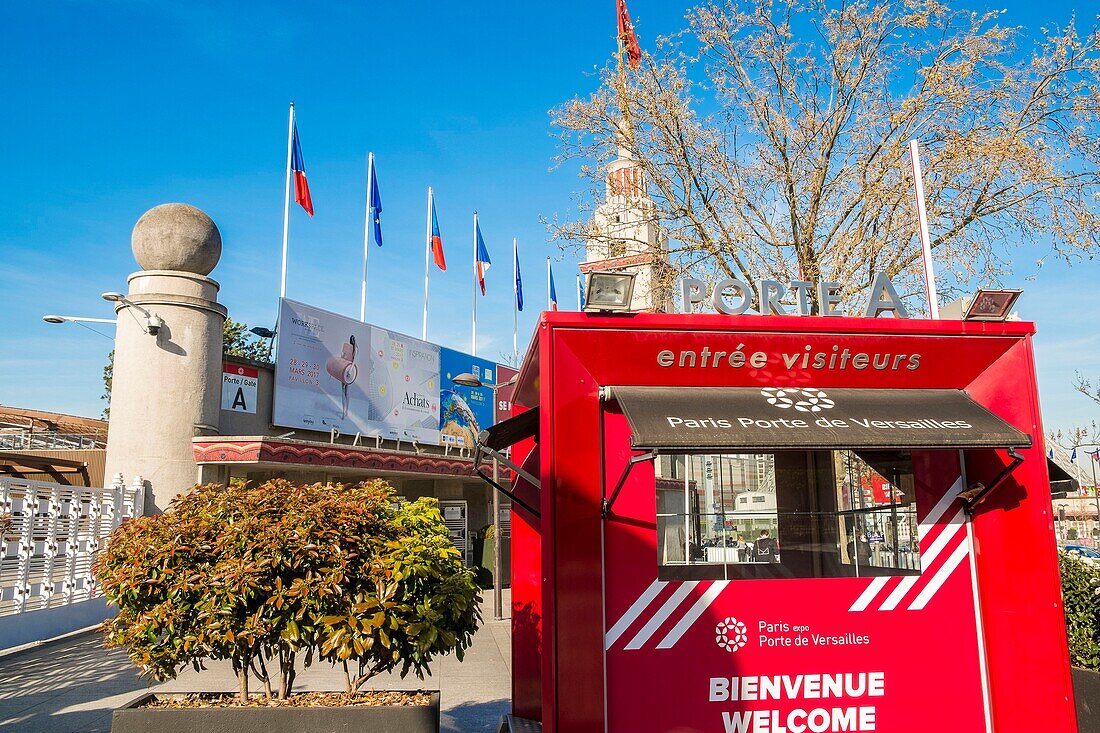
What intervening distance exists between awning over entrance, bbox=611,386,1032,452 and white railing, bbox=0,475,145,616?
427 inches

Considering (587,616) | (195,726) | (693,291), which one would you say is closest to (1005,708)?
(587,616)

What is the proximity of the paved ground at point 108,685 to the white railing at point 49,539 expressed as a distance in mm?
1119

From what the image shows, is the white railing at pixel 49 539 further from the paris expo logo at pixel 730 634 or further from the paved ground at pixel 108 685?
the paris expo logo at pixel 730 634

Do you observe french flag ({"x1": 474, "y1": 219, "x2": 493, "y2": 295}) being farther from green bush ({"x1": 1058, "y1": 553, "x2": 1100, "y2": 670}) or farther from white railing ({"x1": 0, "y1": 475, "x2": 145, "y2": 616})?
green bush ({"x1": 1058, "y1": 553, "x2": 1100, "y2": 670})

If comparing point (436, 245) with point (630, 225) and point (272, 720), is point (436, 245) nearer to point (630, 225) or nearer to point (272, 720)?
point (630, 225)

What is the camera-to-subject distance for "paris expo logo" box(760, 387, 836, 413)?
17.0 feet

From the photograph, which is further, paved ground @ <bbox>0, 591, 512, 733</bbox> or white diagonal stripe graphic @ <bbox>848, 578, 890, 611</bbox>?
paved ground @ <bbox>0, 591, 512, 733</bbox>

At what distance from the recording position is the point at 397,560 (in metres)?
5.63

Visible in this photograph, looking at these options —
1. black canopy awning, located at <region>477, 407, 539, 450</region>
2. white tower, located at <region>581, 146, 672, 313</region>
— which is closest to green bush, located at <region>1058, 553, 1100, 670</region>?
black canopy awning, located at <region>477, 407, 539, 450</region>

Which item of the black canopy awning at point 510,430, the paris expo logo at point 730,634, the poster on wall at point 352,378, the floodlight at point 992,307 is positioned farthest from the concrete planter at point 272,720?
the poster on wall at point 352,378

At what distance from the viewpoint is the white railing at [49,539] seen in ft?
42.9

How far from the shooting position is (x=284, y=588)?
5.46 m

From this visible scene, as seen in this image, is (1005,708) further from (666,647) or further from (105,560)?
(105,560)

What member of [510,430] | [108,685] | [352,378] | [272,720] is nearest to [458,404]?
[352,378]
